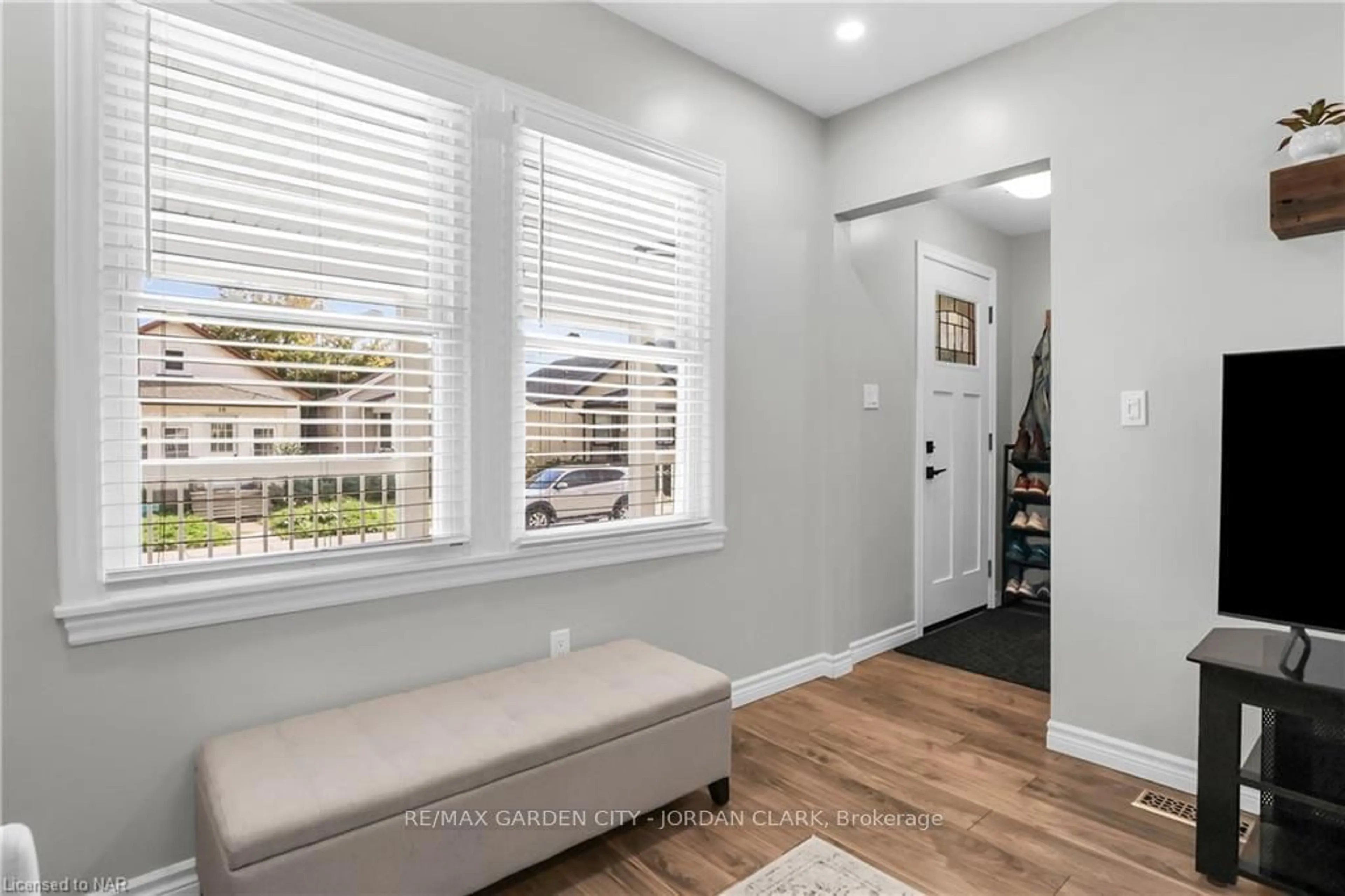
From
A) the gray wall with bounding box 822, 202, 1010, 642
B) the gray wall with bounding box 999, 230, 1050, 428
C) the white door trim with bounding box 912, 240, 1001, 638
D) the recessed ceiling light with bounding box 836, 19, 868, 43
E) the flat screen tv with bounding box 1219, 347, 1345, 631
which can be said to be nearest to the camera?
the flat screen tv with bounding box 1219, 347, 1345, 631

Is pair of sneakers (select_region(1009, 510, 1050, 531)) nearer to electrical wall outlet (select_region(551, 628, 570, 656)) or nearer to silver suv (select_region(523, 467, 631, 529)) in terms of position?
silver suv (select_region(523, 467, 631, 529))

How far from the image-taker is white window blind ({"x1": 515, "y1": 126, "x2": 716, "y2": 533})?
241cm

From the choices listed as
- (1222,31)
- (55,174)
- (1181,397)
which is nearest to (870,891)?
(1181,397)

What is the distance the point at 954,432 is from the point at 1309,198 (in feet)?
8.40

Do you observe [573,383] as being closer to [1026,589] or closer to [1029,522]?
[1029,522]

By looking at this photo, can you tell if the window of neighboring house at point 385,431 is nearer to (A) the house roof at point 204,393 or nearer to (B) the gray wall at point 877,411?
(A) the house roof at point 204,393

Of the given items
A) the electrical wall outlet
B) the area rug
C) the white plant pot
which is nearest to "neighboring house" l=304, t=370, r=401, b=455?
the electrical wall outlet

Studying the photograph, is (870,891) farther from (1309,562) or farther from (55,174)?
(55,174)

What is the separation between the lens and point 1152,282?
238cm

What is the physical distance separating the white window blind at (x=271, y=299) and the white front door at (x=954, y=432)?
2.91 m

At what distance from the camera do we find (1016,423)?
5020mm

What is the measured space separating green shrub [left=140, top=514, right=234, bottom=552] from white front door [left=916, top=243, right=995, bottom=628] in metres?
3.47

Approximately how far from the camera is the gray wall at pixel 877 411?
349 centimetres

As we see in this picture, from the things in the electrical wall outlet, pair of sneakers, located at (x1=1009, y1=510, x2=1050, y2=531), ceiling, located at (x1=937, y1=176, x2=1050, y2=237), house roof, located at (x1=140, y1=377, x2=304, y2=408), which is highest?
ceiling, located at (x1=937, y1=176, x2=1050, y2=237)
